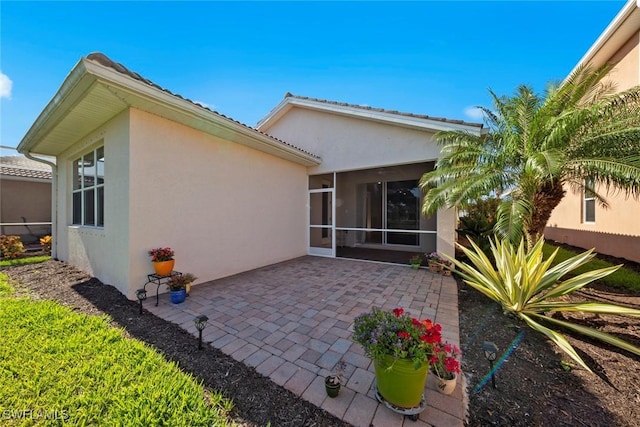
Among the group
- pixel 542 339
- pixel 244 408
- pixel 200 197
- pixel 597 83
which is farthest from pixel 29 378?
pixel 597 83

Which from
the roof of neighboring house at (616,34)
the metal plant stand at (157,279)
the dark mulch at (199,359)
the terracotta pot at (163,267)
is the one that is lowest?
the dark mulch at (199,359)

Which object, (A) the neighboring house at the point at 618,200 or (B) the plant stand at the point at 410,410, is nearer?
(B) the plant stand at the point at 410,410

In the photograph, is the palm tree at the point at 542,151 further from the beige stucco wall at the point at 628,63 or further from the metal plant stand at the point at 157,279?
the metal plant stand at the point at 157,279

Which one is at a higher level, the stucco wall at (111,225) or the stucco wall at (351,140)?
the stucco wall at (351,140)

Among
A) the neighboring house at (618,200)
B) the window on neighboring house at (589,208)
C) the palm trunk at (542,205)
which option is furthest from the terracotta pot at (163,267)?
the window on neighboring house at (589,208)

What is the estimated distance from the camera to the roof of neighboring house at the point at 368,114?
260 inches

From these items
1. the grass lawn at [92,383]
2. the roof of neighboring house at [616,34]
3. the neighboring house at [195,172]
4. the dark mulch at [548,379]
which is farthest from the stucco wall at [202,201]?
the roof of neighboring house at [616,34]

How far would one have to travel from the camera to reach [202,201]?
5680 mm

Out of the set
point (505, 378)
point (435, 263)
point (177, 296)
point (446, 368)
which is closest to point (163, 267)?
point (177, 296)

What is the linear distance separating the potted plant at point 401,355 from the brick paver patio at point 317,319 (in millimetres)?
207

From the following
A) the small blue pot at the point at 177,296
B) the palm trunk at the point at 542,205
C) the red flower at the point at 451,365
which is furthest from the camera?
the palm trunk at the point at 542,205

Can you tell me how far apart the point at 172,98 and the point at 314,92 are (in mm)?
6120

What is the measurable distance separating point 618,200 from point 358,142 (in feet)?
29.5

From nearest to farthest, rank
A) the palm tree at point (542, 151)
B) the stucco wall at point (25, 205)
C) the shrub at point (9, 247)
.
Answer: the palm tree at point (542, 151) < the shrub at point (9, 247) < the stucco wall at point (25, 205)
